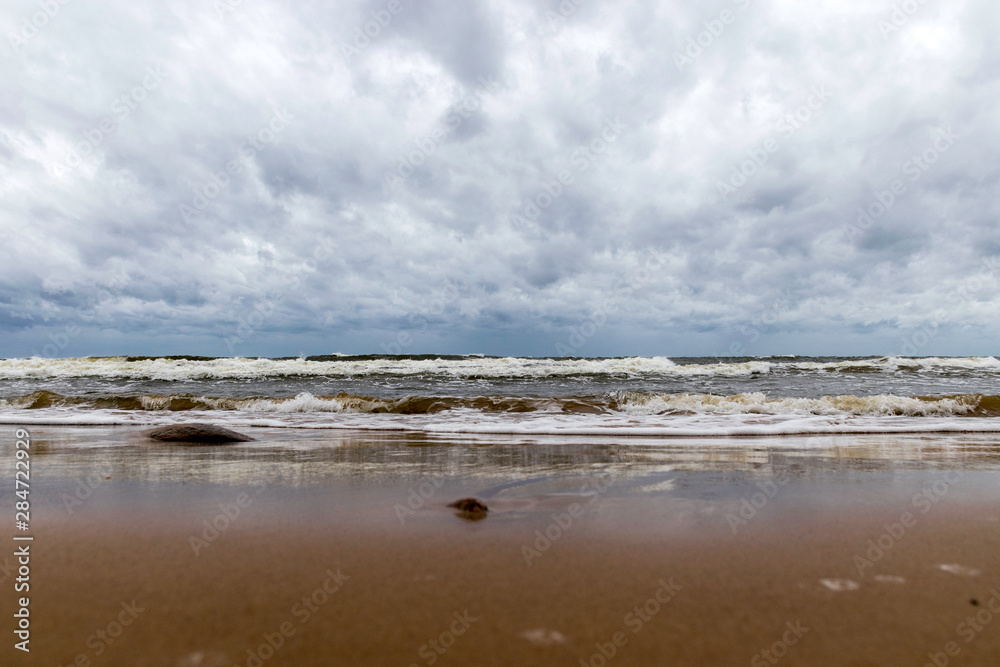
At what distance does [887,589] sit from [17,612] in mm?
3089

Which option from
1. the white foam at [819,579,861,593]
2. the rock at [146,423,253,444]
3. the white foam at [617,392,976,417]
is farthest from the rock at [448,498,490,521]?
the white foam at [617,392,976,417]

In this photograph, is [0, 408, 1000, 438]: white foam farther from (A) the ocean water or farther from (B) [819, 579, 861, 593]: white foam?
(B) [819, 579, 861, 593]: white foam

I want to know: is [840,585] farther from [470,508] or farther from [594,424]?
[594,424]

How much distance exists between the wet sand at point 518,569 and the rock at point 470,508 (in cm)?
8

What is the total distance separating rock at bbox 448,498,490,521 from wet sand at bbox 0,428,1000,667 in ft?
0.27

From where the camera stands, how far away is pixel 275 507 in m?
3.06

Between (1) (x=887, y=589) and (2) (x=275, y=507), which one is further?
(2) (x=275, y=507)

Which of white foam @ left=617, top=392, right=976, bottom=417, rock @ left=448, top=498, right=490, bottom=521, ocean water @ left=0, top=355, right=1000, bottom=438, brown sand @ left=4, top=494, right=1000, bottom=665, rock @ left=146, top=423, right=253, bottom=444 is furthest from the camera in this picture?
white foam @ left=617, top=392, right=976, bottom=417

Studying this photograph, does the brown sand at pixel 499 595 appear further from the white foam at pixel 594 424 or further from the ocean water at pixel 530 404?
the ocean water at pixel 530 404

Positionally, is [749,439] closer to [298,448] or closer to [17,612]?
[298,448]

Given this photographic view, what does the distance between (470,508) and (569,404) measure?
28.4 ft

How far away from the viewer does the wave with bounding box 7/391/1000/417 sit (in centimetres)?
1031

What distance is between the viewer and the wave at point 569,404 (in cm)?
Result: 1031

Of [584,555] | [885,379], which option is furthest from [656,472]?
[885,379]
